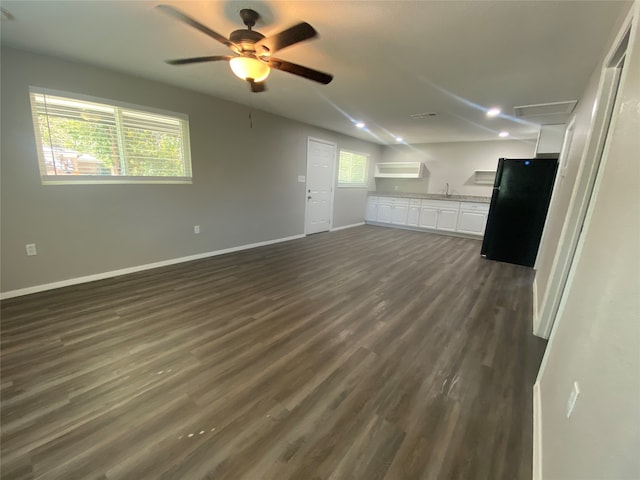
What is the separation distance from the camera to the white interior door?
5887 millimetres

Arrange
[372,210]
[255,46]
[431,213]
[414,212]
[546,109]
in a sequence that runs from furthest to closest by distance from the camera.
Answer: [372,210] < [414,212] < [431,213] < [546,109] < [255,46]

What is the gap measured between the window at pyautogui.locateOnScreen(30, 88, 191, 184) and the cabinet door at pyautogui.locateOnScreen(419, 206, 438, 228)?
551 centimetres

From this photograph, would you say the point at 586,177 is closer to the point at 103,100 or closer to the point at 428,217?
the point at 103,100

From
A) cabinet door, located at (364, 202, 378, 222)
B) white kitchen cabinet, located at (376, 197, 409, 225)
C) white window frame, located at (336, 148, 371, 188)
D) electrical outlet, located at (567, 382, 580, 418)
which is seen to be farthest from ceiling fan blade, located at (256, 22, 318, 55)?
cabinet door, located at (364, 202, 378, 222)

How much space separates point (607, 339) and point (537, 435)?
922mm

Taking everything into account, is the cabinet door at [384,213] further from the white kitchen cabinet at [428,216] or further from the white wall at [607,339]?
the white wall at [607,339]

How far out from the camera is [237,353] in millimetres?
2033

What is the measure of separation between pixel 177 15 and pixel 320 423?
2433mm

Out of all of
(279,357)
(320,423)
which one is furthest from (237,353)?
(320,423)

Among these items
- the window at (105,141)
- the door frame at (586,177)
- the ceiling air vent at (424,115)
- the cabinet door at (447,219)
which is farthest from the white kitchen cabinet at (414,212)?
the window at (105,141)

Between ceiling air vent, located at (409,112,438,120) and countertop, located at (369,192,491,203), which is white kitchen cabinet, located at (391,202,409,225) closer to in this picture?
countertop, located at (369,192,491,203)

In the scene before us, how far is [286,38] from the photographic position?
67.2 inches

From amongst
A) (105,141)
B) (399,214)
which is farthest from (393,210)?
(105,141)

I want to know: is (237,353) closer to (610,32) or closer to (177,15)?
(177,15)
